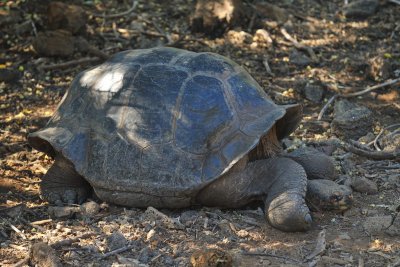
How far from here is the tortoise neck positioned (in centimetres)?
554

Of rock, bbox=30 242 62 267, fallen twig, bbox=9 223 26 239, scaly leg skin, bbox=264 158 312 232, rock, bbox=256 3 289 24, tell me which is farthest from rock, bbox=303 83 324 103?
rock, bbox=30 242 62 267

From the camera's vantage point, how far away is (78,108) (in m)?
5.72

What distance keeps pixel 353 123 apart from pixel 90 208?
3.03 m

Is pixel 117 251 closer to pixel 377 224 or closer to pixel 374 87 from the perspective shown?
pixel 377 224

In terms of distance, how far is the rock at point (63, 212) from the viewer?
17.5ft

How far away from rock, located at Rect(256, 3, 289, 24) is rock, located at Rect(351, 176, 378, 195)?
4410 mm

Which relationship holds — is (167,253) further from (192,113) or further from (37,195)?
(37,195)

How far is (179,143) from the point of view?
5.25 m

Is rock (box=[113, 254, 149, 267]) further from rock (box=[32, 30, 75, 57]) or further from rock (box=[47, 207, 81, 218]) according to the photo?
rock (box=[32, 30, 75, 57])

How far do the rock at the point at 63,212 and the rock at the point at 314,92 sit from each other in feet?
11.5

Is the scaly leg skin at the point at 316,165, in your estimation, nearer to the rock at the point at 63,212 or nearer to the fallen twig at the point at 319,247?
the fallen twig at the point at 319,247

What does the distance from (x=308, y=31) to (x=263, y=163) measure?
176 inches

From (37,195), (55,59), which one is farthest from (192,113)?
(55,59)

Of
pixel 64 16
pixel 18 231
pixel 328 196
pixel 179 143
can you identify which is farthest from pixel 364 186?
pixel 64 16
